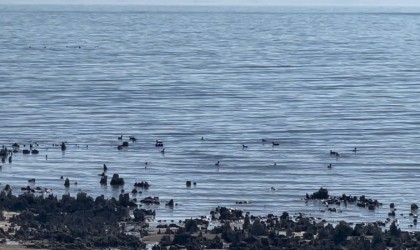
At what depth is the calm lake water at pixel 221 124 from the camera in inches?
1714

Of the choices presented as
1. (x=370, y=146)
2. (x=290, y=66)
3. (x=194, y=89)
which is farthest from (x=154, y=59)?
(x=370, y=146)

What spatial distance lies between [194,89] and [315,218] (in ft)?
148

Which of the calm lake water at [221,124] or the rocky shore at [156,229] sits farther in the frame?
the calm lake water at [221,124]

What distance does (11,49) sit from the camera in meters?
132

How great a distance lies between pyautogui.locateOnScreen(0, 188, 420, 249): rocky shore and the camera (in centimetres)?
3167

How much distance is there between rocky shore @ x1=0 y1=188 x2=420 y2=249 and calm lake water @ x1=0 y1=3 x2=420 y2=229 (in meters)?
1.87

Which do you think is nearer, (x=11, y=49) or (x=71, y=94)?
(x=71, y=94)

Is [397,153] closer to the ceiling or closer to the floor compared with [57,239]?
closer to the ceiling

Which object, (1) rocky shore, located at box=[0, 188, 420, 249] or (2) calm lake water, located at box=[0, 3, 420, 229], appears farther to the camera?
(2) calm lake water, located at box=[0, 3, 420, 229]

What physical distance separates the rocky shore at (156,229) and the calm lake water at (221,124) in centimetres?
187

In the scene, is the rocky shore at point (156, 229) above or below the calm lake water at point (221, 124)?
below

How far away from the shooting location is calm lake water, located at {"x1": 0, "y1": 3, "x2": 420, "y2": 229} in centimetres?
4353

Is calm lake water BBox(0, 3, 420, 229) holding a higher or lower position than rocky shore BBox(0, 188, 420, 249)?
higher

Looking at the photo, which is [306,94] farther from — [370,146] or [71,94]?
[370,146]
